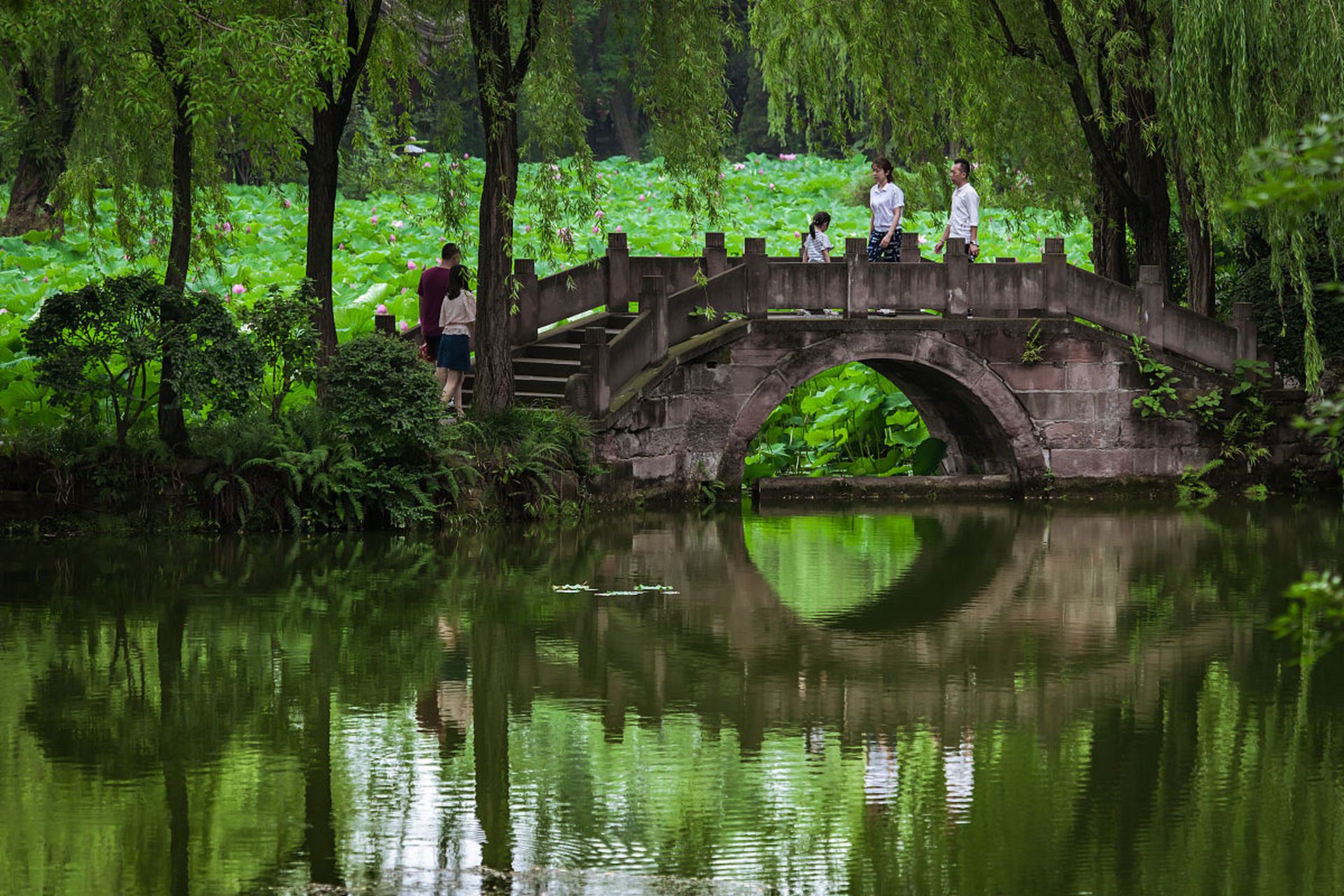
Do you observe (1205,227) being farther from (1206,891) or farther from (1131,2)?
(1206,891)

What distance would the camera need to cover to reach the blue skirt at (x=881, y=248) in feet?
71.2

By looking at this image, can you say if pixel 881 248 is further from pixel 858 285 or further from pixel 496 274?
pixel 496 274

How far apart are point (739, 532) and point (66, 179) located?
7224mm

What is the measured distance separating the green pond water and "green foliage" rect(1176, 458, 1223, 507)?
5.38 metres

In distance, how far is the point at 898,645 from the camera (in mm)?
11820

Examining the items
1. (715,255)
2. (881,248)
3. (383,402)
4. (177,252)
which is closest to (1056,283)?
(881,248)

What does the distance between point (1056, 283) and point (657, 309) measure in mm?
4714

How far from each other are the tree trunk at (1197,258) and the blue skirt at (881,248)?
3.29 metres

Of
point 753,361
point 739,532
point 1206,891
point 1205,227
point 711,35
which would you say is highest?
point 711,35

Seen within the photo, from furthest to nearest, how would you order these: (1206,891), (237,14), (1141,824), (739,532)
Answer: (739,532) → (237,14) → (1141,824) → (1206,891)

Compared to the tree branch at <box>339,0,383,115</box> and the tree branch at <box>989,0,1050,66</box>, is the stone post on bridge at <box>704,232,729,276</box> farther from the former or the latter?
the tree branch at <box>339,0,383,115</box>

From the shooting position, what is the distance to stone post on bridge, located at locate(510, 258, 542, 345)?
67.6 ft

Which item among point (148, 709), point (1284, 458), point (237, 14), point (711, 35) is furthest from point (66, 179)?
point (1284, 458)

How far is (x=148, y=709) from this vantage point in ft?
32.0
